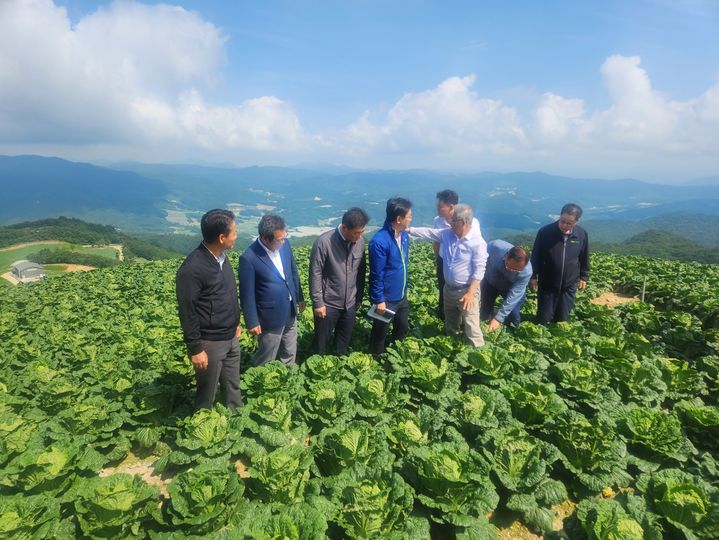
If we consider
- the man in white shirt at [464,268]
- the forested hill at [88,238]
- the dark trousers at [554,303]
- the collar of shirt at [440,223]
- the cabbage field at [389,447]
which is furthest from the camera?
the forested hill at [88,238]

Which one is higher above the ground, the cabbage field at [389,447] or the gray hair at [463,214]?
the gray hair at [463,214]

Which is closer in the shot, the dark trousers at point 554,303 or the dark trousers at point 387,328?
the dark trousers at point 387,328

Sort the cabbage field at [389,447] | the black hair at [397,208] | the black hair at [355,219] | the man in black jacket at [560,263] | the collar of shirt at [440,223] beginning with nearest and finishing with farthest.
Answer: the cabbage field at [389,447]
the black hair at [355,219]
the black hair at [397,208]
the man in black jacket at [560,263]
the collar of shirt at [440,223]

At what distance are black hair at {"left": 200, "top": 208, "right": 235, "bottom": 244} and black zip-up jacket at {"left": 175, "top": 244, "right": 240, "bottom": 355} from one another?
15 cm

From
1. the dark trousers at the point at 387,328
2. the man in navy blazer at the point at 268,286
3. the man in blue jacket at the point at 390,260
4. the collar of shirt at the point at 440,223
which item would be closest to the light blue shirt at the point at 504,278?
→ the collar of shirt at the point at 440,223

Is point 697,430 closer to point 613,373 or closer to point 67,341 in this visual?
point 613,373

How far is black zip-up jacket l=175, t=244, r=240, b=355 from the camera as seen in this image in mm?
3355

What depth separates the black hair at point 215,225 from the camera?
338 cm

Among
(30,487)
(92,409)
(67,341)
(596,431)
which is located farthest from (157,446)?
(67,341)

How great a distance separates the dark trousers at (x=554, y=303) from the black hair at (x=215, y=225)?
5.18m

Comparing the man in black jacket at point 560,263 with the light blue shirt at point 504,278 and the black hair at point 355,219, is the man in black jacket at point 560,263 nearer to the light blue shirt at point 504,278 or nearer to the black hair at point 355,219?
the light blue shirt at point 504,278

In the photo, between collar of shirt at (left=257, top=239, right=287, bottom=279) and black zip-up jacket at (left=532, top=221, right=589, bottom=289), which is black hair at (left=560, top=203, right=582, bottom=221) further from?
collar of shirt at (left=257, top=239, right=287, bottom=279)

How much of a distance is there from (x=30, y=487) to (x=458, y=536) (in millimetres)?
3257

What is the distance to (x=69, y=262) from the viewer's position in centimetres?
4959
